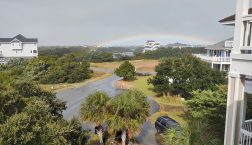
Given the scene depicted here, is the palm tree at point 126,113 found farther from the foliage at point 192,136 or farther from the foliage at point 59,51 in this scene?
the foliage at point 59,51

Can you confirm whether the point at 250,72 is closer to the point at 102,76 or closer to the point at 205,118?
the point at 205,118

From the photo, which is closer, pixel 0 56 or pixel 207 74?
pixel 207 74

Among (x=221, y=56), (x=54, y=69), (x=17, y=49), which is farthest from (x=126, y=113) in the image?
(x=17, y=49)

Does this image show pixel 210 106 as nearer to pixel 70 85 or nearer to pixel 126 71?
pixel 126 71

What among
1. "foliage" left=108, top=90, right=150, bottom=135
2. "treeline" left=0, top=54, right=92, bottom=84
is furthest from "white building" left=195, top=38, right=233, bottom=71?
"foliage" left=108, top=90, right=150, bottom=135

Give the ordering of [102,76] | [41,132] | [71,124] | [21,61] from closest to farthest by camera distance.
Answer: [41,132]
[71,124]
[21,61]
[102,76]

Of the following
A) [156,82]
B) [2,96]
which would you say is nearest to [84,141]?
[2,96]

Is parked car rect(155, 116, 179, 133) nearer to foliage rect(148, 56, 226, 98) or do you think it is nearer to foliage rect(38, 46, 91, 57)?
foliage rect(148, 56, 226, 98)
